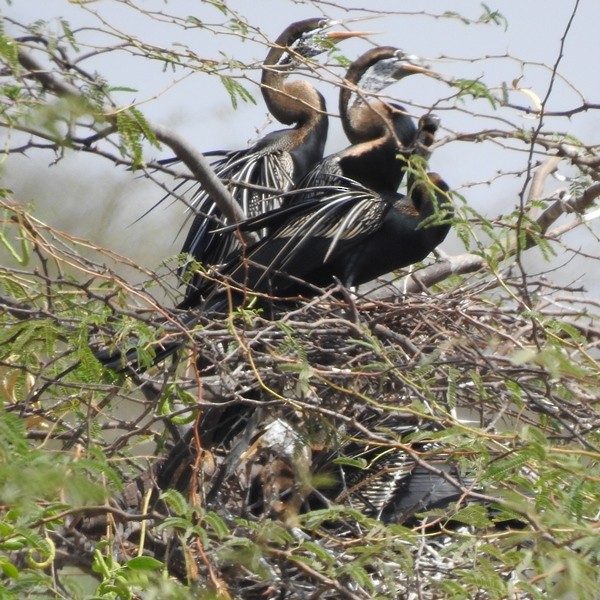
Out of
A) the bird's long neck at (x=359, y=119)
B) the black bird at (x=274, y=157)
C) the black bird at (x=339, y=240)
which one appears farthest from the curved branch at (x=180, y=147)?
the bird's long neck at (x=359, y=119)

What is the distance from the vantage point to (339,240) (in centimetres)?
280

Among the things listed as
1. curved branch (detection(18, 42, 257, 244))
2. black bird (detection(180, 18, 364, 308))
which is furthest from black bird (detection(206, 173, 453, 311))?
black bird (detection(180, 18, 364, 308))

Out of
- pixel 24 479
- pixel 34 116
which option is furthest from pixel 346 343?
pixel 24 479

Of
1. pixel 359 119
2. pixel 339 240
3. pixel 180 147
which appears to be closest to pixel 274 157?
pixel 359 119

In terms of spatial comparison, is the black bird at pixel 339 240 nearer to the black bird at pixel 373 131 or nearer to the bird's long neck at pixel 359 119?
the black bird at pixel 373 131

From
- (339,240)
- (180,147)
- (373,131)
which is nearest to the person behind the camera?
(180,147)

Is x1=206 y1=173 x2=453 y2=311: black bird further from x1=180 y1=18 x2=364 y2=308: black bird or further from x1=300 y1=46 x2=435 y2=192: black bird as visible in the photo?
x1=180 y1=18 x2=364 y2=308: black bird

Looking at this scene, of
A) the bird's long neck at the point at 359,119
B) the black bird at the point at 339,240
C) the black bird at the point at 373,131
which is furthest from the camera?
the bird's long neck at the point at 359,119

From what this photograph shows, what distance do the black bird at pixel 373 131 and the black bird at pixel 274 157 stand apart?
12 centimetres

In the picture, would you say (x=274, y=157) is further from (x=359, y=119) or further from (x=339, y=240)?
(x=339, y=240)

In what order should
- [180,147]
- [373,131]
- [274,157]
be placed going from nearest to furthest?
[180,147], [373,131], [274,157]

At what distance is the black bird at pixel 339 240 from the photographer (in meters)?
2.75

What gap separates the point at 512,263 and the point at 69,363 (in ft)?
3.51

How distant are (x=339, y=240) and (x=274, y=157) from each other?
0.77 meters
